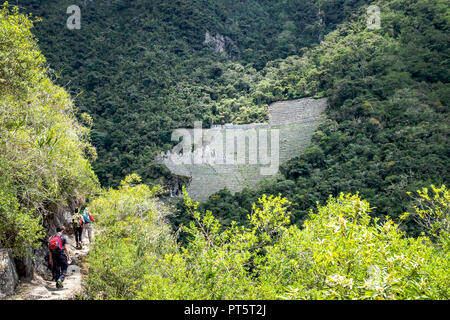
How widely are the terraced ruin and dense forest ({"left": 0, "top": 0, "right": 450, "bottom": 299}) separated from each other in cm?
242

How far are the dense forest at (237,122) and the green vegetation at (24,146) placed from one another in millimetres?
48

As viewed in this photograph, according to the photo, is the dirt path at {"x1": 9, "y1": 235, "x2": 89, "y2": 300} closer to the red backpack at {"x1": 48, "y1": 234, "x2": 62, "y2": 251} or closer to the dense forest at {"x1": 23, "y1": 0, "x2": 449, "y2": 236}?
the red backpack at {"x1": 48, "y1": 234, "x2": 62, "y2": 251}

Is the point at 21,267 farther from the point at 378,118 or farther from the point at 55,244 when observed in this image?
the point at 378,118

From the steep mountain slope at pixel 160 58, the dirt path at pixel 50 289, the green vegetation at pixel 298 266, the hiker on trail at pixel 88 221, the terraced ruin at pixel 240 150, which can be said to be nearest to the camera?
the green vegetation at pixel 298 266

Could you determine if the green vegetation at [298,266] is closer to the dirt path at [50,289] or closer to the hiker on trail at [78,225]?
the dirt path at [50,289]

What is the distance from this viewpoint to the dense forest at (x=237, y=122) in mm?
5734

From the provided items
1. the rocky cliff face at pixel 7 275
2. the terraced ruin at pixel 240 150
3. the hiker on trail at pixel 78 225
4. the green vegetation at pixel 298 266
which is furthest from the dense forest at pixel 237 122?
the terraced ruin at pixel 240 150

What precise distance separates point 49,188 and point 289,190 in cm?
2822

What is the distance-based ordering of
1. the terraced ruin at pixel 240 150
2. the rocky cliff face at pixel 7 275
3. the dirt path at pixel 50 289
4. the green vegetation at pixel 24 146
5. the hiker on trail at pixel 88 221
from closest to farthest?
the rocky cliff face at pixel 7 275
the dirt path at pixel 50 289
the green vegetation at pixel 24 146
the hiker on trail at pixel 88 221
the terraced ruin at pixel 240 150

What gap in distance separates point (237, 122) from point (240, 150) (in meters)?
10.1

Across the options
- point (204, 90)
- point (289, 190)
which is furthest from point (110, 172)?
point (204, 90)

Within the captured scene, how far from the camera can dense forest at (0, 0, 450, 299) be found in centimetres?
573

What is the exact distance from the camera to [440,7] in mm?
53875
